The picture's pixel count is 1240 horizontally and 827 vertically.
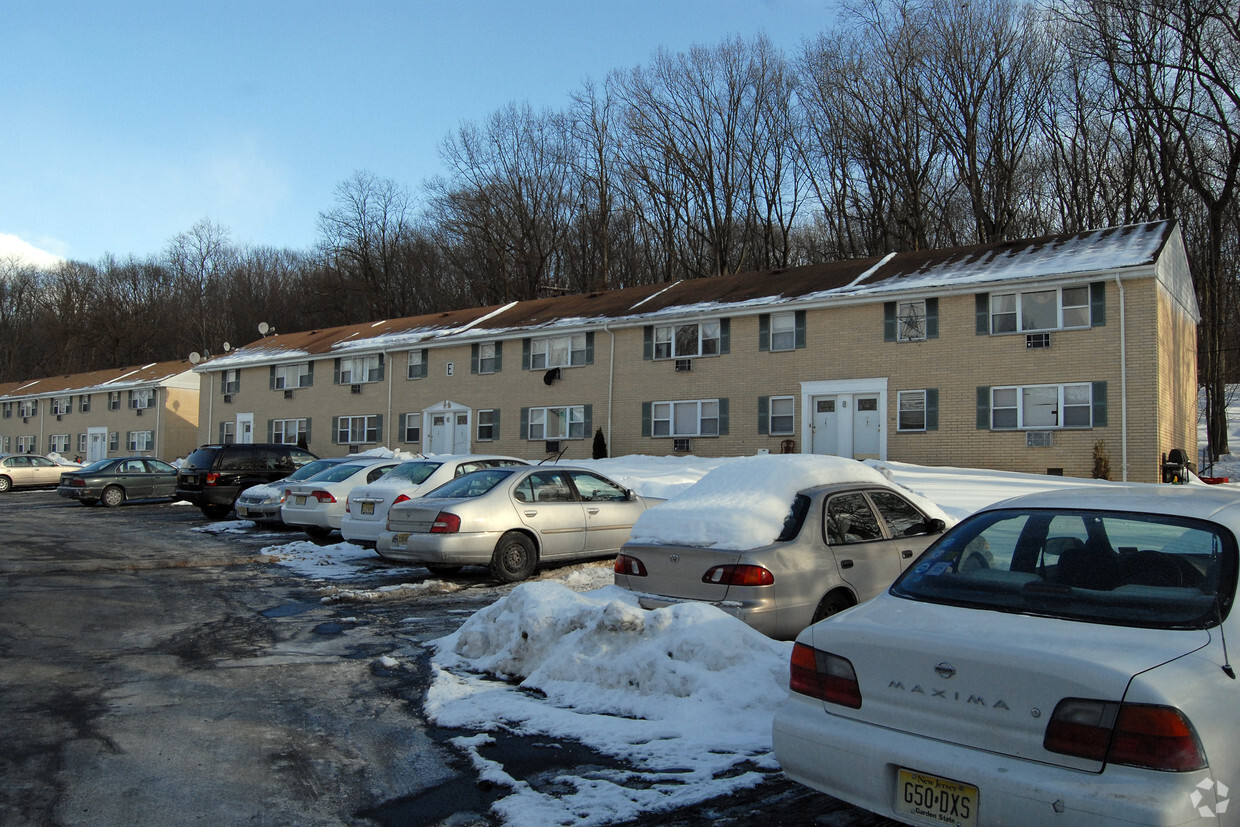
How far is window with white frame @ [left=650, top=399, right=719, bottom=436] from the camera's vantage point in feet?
89.6

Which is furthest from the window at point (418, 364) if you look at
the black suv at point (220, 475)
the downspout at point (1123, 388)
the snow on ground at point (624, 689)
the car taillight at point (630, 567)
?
the car taillight at point (630, 567)

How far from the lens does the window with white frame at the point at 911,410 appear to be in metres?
23.6

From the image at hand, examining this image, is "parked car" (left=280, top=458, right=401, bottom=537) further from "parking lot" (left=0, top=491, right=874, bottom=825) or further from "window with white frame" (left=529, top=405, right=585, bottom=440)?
"window with white frame" (left=529, top=405, right=585, bottom=440)

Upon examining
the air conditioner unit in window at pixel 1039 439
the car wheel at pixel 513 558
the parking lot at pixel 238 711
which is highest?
the air conditioner unit in window at pixel 1039 439

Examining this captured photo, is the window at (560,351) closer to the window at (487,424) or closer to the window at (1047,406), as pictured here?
the window at (487,424)

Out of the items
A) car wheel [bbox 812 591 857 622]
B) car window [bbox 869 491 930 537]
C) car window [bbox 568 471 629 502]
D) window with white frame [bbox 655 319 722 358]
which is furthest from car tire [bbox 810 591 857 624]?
window with white frame [bbox 655 319 722 358]

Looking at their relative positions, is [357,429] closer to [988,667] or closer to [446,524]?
[446,524]

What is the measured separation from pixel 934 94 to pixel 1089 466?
83.6ft

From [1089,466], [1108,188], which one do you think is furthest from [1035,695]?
[1108,188]

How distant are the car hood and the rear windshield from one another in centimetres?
15

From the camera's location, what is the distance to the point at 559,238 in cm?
5288

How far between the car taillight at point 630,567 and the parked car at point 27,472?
103 ft

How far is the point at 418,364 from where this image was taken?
3519 centimetres

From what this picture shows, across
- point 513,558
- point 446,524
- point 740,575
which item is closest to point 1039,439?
point 513,558
